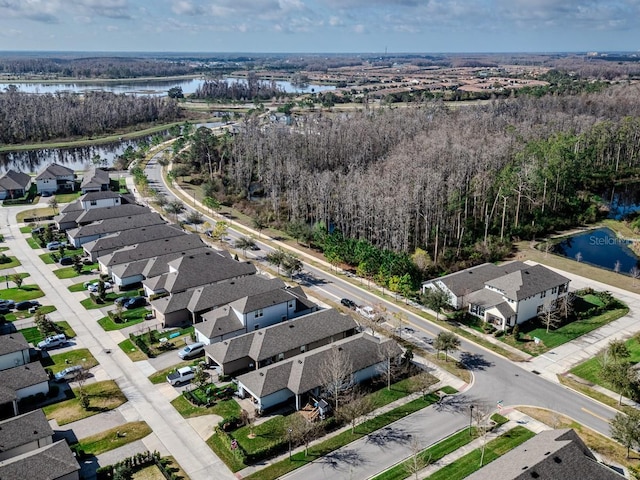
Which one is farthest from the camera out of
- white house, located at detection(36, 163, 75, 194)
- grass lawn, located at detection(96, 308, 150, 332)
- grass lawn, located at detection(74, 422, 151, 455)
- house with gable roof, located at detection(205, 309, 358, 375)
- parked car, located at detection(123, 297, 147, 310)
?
white house, located at detection(36, 163, 75, 194)

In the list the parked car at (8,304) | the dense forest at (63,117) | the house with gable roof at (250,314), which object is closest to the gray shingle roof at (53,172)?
the parked car at (8,304)

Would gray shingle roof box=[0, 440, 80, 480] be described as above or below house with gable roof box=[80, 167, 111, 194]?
below

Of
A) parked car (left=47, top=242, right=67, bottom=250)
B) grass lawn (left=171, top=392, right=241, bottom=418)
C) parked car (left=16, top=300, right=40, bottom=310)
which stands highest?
parked car (left=47, top=242, right=67, bottom=250)

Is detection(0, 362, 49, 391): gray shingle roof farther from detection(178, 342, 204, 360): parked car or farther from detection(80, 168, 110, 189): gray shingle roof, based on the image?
detection(80, 168, 110, 189): gray shingle roof

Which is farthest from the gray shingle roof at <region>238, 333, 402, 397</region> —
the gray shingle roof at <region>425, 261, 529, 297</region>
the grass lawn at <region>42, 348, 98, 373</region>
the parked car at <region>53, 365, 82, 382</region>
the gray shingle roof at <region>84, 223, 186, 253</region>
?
the gray shingle roof at <region>84, 223, 186, 253</region>

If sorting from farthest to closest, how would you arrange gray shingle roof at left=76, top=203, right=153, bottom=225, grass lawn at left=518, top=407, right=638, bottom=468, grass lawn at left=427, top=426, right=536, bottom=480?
gray shingle roof at left=76, top=203, right=153, bottom=225
grass lawn at left=518, top=407, right=638, bottom=468
grass lawn at left=427, top=426, right=536, bottom=480

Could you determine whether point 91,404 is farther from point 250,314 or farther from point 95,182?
point 95,182

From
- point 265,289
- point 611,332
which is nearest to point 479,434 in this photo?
point 611,332

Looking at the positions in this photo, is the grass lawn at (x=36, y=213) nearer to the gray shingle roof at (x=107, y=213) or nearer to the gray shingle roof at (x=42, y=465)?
the gray shingle roof at (x=107, y=213)
